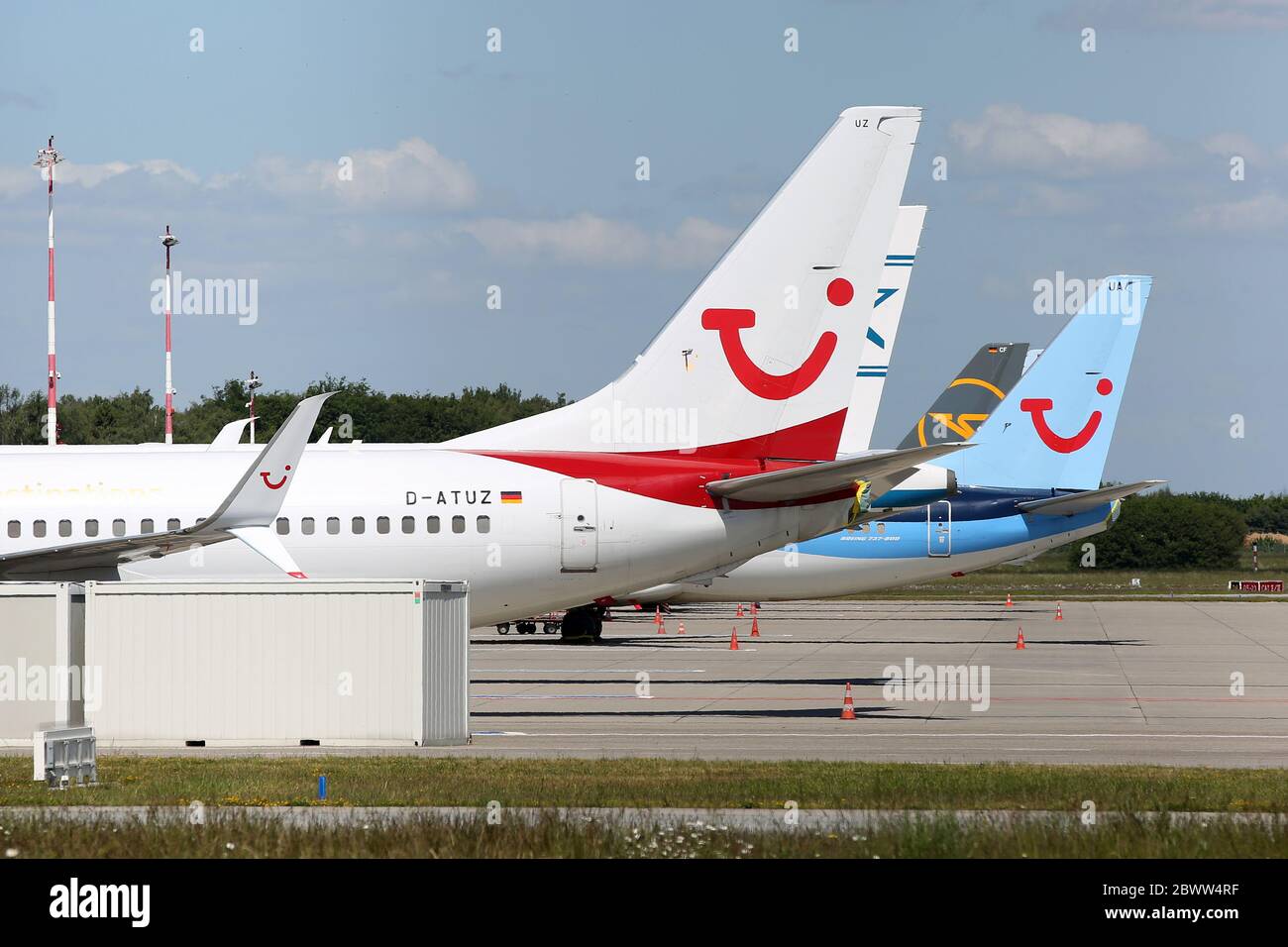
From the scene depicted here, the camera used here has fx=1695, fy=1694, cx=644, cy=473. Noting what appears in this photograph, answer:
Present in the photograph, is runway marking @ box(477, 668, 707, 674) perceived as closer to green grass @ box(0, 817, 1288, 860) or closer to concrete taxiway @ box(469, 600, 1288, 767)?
concrete taxiway @ box(469, 600, 1288, 767)

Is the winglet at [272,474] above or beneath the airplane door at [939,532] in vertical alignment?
above

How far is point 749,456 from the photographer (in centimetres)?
Result: 2814

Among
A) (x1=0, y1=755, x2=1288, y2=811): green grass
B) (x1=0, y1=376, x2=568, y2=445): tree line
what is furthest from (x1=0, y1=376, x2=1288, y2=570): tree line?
(x1=0, y1=755, x2=1288, y2=811): green grass

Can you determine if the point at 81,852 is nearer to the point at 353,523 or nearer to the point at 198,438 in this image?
the point at 353,523

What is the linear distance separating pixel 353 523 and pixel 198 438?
61.4 metres

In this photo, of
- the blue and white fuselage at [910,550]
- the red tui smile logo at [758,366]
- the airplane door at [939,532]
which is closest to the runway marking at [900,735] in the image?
the red tui smile logo at [758,366]

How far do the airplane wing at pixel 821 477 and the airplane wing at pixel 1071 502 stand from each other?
79.8ft

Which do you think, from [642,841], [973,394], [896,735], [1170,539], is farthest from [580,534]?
[1170,539]

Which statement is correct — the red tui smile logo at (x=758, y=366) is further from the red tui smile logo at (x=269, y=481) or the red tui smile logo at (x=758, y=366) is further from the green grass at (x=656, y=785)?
the green grass at (x=656, y=785)

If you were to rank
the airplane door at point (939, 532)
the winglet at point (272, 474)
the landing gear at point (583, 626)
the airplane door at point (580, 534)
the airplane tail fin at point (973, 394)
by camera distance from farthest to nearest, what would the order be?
the airplane tail fin at point (973, 394)
the airplane door at point (939, 532)
the landing gear at point (583, 626)
the airplane door at point (580, 534)
the winglet at point (272, 474)

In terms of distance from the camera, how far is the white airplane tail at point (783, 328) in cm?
2772

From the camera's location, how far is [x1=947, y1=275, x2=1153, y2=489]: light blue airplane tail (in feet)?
170

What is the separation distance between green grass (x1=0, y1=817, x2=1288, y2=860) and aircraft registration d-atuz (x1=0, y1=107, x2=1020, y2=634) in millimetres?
13143

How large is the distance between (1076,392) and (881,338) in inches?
584
